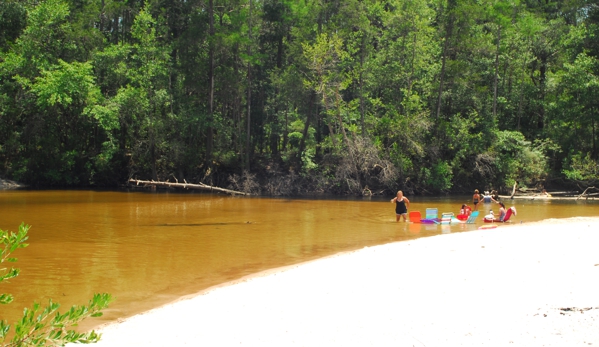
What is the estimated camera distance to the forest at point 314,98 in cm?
3366

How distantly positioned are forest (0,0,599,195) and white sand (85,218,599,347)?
75.3 feet

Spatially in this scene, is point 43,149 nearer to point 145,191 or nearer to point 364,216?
point 145,191

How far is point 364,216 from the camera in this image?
22375 millimetres

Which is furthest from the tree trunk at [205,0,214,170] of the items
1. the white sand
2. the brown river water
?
the white sand

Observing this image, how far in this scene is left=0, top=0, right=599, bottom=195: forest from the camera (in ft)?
110

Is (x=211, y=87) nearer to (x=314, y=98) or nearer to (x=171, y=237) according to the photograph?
(x=314, y=98)

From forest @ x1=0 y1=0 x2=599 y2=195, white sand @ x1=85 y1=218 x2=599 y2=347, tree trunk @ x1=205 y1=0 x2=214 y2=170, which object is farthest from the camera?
tree trunk @ x1=205 y1=0 x2=214 y2=170

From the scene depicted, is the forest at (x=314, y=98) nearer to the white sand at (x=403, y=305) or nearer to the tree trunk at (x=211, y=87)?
the tree trunk at (x=211, y=87)

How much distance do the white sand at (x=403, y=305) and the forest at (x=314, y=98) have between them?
2295cm

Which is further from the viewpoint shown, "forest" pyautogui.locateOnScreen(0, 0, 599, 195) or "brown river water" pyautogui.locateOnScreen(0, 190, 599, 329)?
"forest" pyautogui.locateOnScreen(0, 0, 599, 195)

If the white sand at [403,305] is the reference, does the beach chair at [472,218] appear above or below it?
above

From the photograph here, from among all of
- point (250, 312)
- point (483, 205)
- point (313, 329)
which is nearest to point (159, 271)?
point (250, 312)

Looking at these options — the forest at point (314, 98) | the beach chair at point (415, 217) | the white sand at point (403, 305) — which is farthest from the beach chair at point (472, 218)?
the forest at point (314, 98)

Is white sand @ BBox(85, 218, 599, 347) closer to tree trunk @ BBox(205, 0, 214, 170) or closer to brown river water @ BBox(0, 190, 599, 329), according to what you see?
brown river water @ BBox(0, 190, 599, 329)
